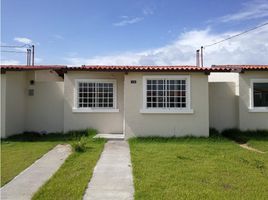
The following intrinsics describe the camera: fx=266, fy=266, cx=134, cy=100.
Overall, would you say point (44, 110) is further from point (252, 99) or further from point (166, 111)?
point (252, 99)

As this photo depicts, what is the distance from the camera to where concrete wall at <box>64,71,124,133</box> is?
44.4 feet

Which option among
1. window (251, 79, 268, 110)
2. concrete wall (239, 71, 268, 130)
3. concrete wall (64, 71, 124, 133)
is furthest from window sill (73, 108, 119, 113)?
window (251, 79, 268, 110)

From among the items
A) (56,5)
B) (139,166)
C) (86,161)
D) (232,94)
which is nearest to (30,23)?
(56,5)

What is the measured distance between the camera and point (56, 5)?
1285 centimetres

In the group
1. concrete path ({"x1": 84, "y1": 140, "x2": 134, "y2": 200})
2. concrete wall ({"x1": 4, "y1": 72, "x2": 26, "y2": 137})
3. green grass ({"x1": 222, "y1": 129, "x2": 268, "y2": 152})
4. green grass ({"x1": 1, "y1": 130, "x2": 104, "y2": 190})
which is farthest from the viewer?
concrete wall ({"x1": 4, "y1": 72, "x2": 26, "y2": 137})

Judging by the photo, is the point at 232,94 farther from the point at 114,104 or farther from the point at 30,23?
the point at 30,23

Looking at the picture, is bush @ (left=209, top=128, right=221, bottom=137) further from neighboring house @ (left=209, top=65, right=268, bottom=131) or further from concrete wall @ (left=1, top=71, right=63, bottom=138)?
concrete wall @ (left=1, top=71, right=63, bottom=138)

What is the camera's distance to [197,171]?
290 inches

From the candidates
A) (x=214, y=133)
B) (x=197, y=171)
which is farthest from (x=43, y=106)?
(x=197, y=171)

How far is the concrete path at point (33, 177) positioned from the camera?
5671 millimetres

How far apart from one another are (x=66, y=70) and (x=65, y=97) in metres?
1.38

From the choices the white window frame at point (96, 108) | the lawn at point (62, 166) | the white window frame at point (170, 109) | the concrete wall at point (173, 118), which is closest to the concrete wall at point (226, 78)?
the concrete wall at point (173, 118)

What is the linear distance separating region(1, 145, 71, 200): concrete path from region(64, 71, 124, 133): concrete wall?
3.66m

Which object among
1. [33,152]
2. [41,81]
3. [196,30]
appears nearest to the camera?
[33,152]
